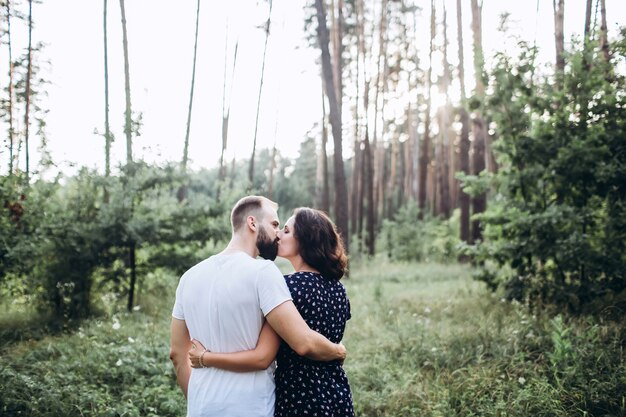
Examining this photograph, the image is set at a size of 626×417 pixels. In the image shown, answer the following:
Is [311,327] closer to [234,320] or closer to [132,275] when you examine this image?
[234,320]

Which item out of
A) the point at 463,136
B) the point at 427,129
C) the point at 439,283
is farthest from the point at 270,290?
the point at 427,129

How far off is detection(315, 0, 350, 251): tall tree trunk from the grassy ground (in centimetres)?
697

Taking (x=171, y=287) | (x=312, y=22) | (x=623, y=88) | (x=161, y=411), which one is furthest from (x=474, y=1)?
(x=161, y=411)

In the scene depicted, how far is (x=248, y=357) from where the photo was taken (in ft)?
7.27

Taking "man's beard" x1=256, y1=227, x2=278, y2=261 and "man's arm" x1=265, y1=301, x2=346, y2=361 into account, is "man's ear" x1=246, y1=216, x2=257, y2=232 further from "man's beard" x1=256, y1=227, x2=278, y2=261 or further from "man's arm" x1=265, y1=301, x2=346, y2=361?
"man's arm" x1=265, y1=301, x2=346, y2=361

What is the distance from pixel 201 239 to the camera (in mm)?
9672

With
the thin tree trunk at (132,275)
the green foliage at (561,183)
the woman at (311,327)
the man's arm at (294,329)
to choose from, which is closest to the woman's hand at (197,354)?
the woman at (311,327)

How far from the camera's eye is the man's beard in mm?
2510

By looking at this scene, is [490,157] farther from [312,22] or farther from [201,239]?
[201,239]

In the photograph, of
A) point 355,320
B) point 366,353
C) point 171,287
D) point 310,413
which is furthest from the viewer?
point 171,287

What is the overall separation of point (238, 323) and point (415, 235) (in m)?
19.3

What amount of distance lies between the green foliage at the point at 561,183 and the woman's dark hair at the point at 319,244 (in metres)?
5.32

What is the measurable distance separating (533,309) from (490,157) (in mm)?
15685

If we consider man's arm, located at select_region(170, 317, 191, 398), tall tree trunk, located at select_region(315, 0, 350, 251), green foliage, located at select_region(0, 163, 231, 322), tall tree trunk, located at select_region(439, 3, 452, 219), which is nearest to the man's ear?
man's arm, located at select_region(170, 317, 191, 398)
